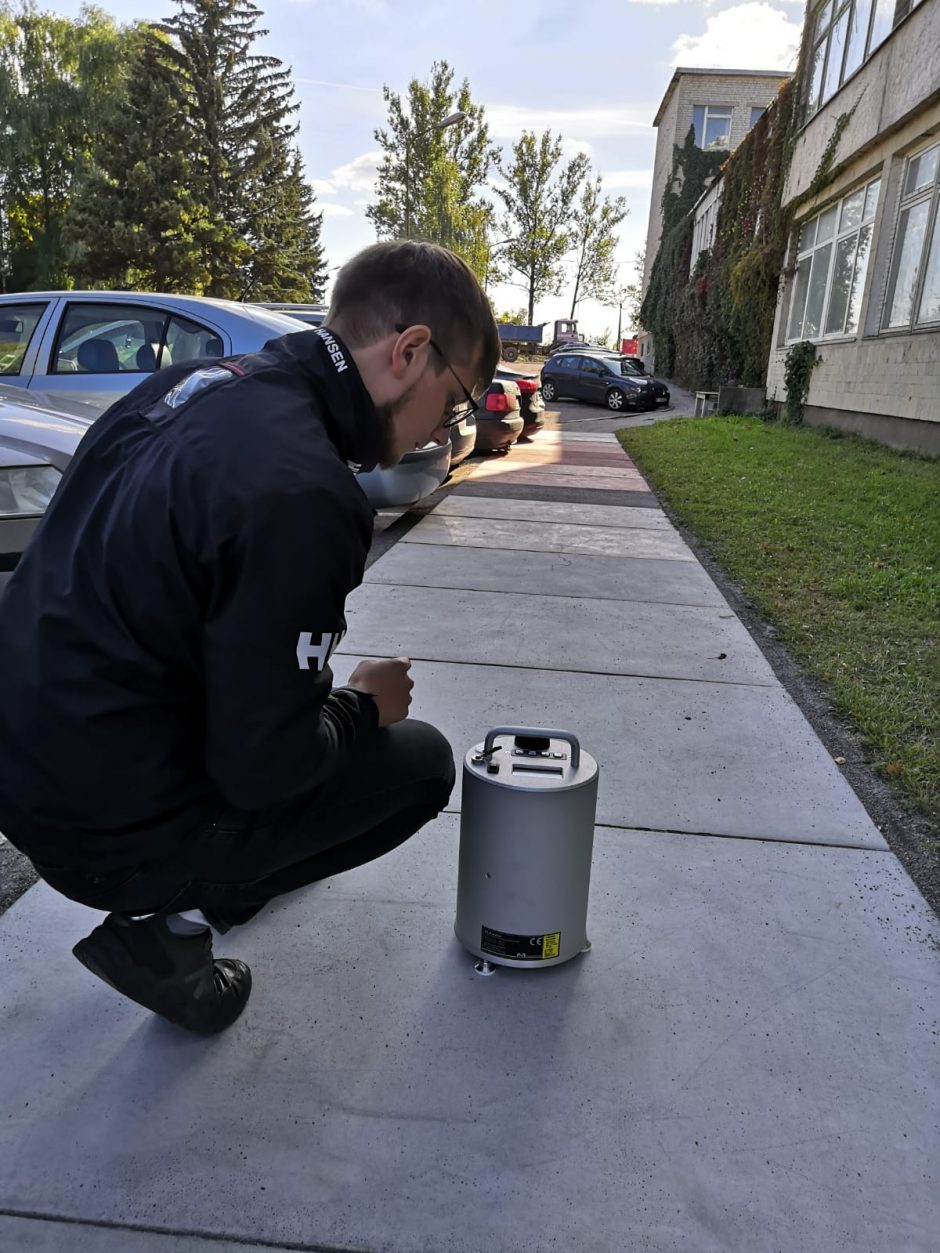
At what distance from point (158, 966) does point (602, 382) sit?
24659mm

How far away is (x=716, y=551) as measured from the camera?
6.98 metres

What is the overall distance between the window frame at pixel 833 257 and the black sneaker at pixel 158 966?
14617mm

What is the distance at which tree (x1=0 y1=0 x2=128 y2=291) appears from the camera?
35.4 m

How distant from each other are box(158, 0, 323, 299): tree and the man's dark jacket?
38595 mm

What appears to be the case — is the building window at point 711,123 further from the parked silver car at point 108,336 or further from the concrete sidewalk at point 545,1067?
the concrete sidewalk at point 545,1067

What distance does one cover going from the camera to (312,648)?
138 centimetres

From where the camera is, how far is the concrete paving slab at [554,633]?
4.42m

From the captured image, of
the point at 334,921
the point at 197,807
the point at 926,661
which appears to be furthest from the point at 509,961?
the point at 926,661

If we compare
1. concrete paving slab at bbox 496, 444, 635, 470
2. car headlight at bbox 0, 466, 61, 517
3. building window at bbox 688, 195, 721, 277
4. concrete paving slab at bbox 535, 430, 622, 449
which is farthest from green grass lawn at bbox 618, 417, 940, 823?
building window at bbox 688, 195, 721, 277

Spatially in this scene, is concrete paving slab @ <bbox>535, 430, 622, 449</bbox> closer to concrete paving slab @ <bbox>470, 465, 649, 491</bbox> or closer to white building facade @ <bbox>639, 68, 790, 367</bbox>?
concrete paving slab @ <bbox>470, 465, 649, 491</bbox>

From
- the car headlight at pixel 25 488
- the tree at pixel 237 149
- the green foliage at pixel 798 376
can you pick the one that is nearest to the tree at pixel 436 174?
the tree at pixel 237 149

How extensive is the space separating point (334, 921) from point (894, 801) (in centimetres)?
203

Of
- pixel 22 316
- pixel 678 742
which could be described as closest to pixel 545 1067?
pixel 678 742

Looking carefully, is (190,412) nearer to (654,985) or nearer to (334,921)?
(334,921)
